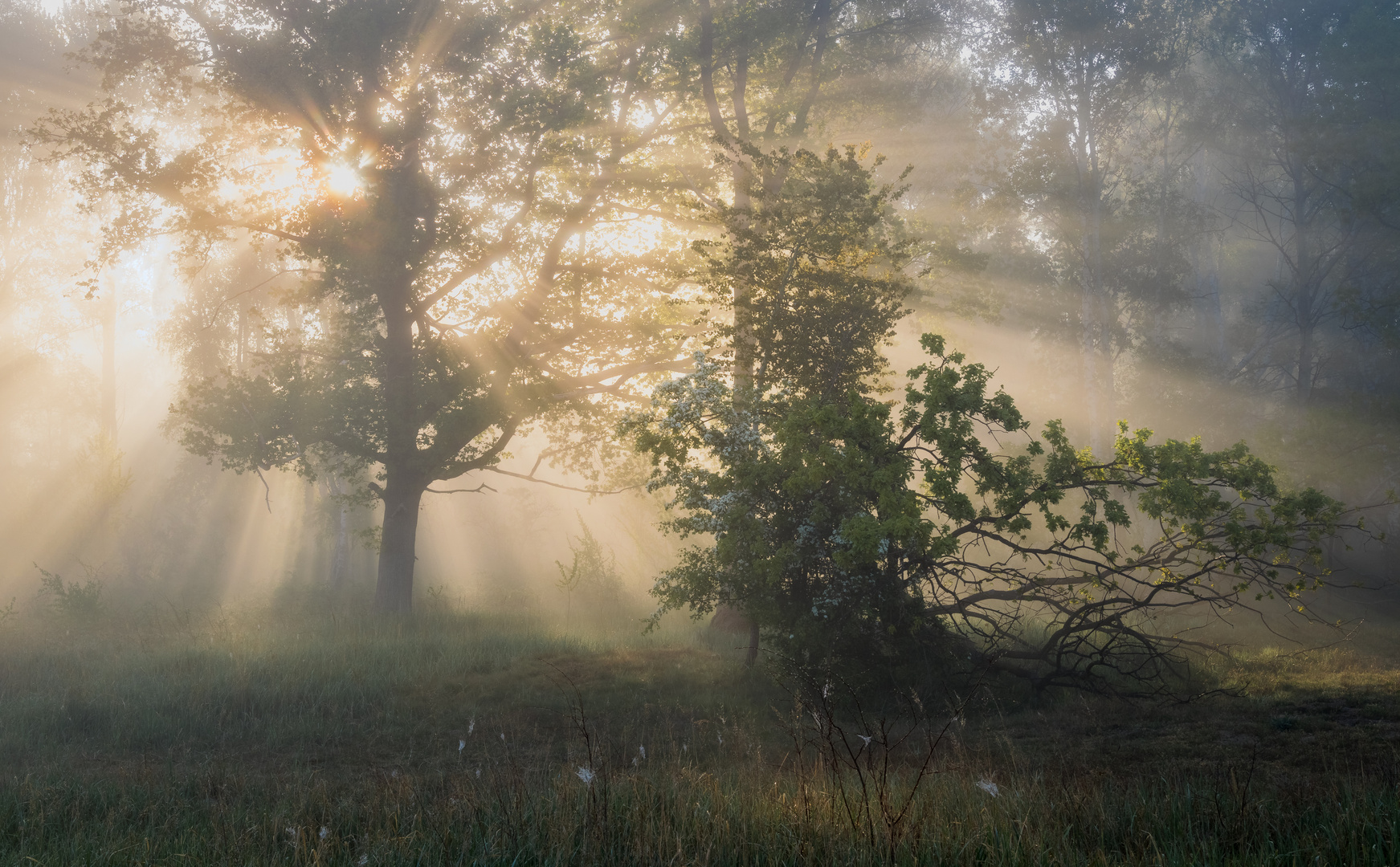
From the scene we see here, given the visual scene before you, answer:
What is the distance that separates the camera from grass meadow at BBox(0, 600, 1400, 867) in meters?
4.64

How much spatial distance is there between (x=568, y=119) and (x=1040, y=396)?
86.4 feet

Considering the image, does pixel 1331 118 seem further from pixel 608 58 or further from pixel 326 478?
pixel 326 478

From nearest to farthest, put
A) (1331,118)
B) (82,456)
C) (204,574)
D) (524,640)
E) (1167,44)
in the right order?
1. (524,640)
2. (1331,118)
3. (82,456)
4. (1167,44)
5. (204,574)

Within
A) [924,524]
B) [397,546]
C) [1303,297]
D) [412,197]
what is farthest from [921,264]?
[924,524]

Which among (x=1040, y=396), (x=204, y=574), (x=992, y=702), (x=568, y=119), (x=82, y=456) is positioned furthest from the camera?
(x=1040, y=396)

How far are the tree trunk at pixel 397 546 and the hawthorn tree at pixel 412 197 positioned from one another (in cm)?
4

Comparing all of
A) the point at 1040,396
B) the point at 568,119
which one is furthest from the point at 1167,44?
the point at 568,119

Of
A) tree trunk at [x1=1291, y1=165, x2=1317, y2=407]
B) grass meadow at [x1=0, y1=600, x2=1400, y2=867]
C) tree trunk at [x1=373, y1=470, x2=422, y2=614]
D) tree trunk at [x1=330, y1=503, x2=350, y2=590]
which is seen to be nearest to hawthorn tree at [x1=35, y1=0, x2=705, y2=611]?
tree trunk at [x1=373, y1=470, x2=422, y2=614]

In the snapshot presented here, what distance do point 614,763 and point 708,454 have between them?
4988 mm

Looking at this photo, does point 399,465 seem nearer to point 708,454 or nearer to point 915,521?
point 708,454

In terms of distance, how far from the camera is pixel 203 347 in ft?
109

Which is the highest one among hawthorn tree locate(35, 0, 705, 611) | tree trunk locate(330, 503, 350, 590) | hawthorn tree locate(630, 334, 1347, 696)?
hawthorn tree locate(35, 0, 705, 611)

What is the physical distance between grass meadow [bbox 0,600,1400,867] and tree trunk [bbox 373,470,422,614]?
2.77m

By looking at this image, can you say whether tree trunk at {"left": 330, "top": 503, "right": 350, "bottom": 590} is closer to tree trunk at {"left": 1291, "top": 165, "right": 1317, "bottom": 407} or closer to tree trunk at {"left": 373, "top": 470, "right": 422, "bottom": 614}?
tree trunk at {"left": 373, "top": 470, "right": 422, "bottom": 614}
